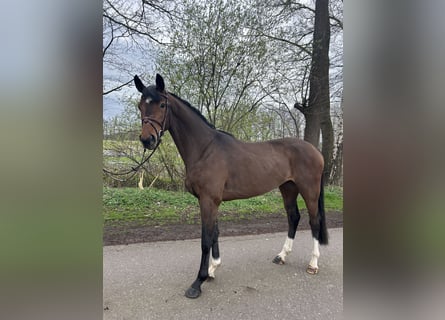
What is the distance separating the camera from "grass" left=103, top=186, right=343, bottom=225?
4.45 m

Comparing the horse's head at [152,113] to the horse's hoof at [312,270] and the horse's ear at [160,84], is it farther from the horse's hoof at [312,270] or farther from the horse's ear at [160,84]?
the horse's hoof at [312,270]

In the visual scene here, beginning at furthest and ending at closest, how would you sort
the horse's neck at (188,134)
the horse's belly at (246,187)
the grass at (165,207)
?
the grass at (165,207)
the horse's belly at (246,187)
the horse's neck at (188,134)

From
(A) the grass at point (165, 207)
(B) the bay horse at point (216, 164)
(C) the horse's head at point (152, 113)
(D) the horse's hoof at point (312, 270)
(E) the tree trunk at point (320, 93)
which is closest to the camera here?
(C) the horse's head at point (152, 113)

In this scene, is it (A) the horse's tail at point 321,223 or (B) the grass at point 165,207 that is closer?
(A) the horse's tail at point 321,223

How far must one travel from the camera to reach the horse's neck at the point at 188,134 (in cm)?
258

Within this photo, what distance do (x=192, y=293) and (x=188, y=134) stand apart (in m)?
1.53

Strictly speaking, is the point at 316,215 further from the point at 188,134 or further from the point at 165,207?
the point at 165,207

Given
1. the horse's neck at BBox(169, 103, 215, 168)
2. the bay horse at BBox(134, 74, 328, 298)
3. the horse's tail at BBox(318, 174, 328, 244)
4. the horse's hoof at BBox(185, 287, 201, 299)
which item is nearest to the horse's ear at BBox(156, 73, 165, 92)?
the bay horse at BBox(134, 74, 328, 298)

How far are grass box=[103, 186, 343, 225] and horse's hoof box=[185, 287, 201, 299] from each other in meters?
2.07

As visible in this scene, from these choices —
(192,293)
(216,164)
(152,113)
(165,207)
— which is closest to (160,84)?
(152,113)

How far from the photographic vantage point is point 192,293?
7.64ft

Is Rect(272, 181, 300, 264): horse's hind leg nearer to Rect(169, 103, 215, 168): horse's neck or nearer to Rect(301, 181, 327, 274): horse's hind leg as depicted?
Rect(301, 181, 327, 274): horse's hind leg

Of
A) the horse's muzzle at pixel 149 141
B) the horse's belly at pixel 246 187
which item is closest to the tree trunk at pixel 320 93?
the horse's belly at pixel 246 187
